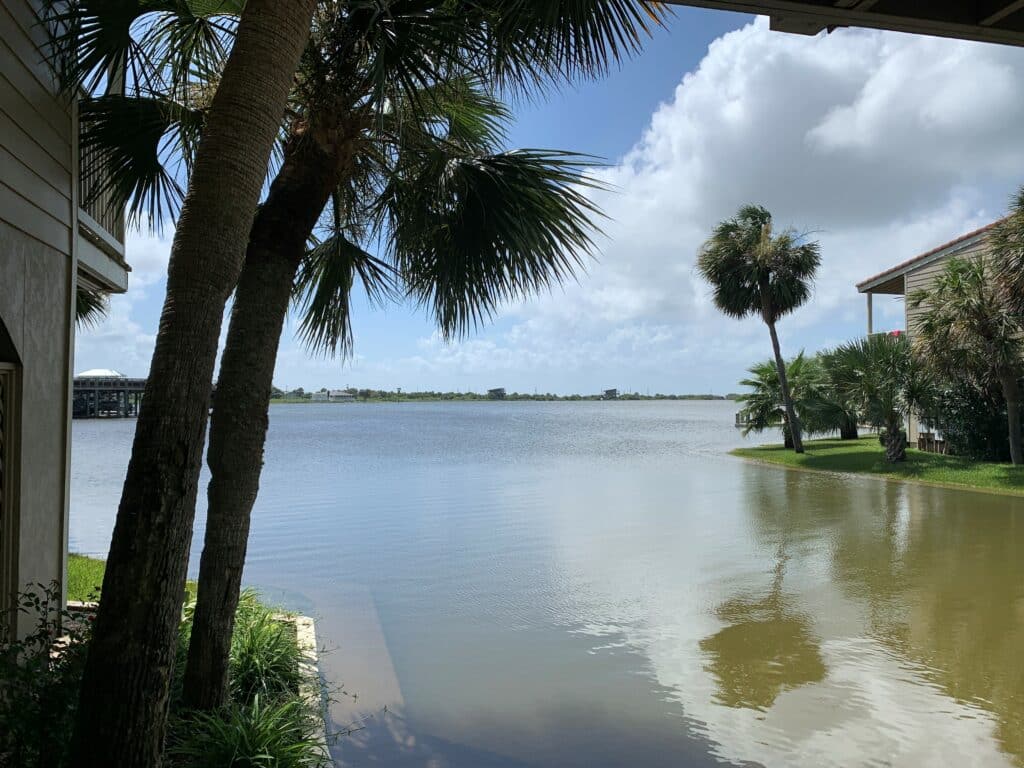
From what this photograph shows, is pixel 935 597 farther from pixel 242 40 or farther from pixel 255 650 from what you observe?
pixel 242 40

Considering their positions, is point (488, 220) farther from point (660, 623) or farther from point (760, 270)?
point (760, 270)

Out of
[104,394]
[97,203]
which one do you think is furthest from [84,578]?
[104,394]

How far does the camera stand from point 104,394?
75812mm

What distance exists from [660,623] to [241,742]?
4.52 meters

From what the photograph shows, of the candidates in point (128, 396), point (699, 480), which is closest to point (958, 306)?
point (699, 480)

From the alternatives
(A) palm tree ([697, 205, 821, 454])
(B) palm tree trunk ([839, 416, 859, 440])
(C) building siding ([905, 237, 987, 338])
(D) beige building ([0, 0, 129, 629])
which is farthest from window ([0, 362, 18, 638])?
(B) palm tree trunk ([839, 416, 859, 440])

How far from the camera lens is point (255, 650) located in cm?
523

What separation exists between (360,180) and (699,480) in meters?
16.1

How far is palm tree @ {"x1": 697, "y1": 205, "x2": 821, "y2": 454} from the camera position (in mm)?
25453

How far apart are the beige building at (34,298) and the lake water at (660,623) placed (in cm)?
228

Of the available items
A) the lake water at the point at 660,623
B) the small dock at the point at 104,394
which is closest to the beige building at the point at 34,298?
the lake water at the point at 660,623

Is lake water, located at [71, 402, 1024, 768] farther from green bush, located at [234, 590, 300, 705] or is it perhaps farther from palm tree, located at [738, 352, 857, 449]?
palm tree, located at [738, 352, 857, 449]

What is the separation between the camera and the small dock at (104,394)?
7412 cm

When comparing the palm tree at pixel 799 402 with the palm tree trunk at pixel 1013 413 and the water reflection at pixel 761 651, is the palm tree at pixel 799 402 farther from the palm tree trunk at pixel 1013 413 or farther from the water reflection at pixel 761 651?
the water reflection at pixel 761 651
